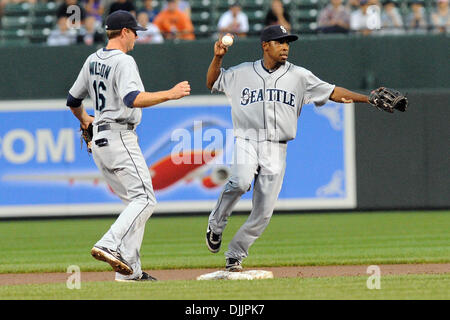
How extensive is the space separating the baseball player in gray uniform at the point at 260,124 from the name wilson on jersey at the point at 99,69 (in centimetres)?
88

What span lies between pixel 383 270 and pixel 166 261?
221cm

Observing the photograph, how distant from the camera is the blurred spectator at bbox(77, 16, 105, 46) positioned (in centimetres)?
1472

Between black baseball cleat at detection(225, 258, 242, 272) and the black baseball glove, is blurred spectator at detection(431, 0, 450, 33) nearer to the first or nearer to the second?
the black baseball glove

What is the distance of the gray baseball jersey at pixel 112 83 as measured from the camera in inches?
279

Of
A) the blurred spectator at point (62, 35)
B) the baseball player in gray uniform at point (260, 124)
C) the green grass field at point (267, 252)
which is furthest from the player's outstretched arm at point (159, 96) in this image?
the blurred spectator at point (62, 35)

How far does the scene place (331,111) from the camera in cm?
1438

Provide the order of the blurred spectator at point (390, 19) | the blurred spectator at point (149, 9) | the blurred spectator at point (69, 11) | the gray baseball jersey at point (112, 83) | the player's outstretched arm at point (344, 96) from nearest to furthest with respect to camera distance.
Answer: the gray baseball jersey at point (112, 83)
the player's outstretched arm at point (344, 96)
the blurred spectator at point (390, 19)
the blurred spectator at point (69, 11)
the blurred spectator at point (149, 9)

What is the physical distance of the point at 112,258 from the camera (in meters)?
6.98

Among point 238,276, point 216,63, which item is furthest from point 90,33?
point 238,276

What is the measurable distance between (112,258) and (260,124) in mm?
1597

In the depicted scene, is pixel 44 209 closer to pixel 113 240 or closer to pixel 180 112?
pixel 180 112

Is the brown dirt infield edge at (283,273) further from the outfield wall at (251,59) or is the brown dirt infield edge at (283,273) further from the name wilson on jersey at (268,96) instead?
the outfield wall at (251,59)

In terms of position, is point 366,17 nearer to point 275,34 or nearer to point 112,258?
point 275,34

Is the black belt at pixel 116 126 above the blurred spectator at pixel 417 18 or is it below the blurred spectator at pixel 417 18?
below
